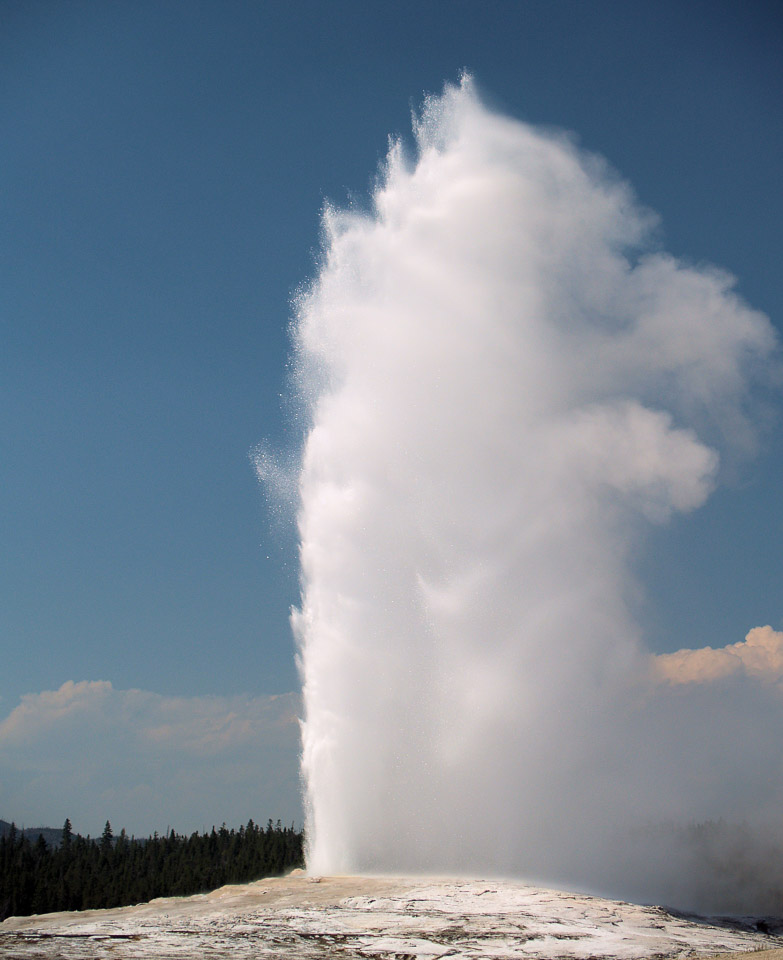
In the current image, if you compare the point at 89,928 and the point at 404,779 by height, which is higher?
the point at 404,779

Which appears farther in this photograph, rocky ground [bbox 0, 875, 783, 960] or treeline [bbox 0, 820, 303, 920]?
treeline [bbox 0, 820, 303, 920]

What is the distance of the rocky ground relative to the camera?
19.3m

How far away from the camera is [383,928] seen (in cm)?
2164

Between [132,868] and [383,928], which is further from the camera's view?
[132,868]

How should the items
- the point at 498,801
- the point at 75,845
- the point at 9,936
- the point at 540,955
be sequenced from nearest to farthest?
the point at 540,955 < the point at 9,936 < the point at 498,801 < the point at 75,845

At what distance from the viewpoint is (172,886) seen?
357 ft

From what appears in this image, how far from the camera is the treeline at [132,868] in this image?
104062 mm

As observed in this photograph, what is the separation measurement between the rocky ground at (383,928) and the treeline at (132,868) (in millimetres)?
87355

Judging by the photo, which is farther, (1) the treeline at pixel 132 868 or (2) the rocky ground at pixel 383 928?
(1) the treeline at pixel 132 868

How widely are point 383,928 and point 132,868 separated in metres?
123

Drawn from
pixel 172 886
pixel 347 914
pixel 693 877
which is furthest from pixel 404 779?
pixel 172 886

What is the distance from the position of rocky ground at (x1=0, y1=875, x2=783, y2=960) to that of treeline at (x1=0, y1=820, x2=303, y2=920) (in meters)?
87.4

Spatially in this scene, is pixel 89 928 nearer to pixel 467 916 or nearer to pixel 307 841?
pixel 467 916

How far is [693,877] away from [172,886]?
86735 millimetres
